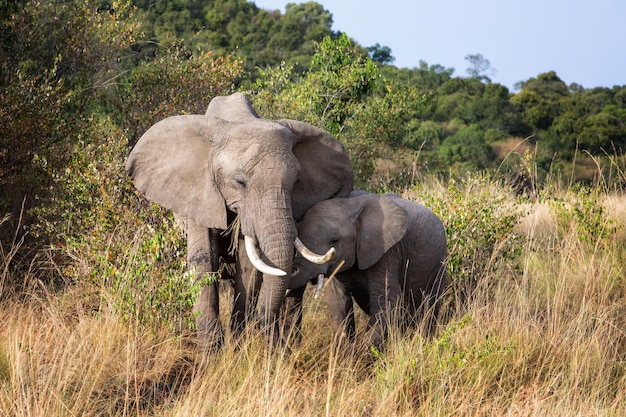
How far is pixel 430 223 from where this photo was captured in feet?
25.3

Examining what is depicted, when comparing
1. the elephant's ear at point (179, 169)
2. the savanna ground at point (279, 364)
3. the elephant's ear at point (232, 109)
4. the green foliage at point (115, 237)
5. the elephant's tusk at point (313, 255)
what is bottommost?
the savanna ground at point (279, 364)

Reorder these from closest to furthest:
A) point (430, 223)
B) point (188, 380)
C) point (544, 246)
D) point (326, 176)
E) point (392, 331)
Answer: point (188, 380) → point (392, 331) → point (326, 176) → point (430, 223) → point (544, 246)

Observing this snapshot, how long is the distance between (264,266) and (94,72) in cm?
574

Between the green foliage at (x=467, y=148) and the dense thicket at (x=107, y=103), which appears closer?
the dense thicket at (x=107, y=103)

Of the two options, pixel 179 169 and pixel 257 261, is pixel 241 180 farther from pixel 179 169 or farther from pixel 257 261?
pixel 179 169

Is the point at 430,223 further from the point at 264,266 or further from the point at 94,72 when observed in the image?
the point at 94,72

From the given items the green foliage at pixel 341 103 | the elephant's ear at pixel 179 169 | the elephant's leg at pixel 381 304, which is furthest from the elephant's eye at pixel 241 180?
the green foliage at pixel 341 103

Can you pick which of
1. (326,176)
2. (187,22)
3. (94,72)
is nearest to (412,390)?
(326,176)

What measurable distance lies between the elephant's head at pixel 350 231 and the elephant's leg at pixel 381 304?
0.60 feet

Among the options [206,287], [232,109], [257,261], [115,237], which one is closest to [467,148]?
[115,237]

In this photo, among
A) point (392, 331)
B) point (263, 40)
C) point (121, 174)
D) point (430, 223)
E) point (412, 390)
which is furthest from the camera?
point (263, 40)

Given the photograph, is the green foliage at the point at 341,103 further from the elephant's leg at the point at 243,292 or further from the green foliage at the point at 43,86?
the elephant's leg at the point at 243,292

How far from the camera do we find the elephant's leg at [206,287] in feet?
21.9

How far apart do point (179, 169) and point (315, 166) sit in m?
1.02
